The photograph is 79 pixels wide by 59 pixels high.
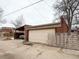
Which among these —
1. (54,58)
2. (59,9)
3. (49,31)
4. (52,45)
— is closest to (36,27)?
(49,31)

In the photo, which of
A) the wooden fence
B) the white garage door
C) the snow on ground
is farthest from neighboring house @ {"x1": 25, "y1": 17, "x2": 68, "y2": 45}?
the snow on ground

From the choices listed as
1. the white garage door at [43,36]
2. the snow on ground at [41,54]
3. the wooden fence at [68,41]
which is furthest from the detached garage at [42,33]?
the snow on ground at [41,54]

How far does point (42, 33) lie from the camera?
20359mm

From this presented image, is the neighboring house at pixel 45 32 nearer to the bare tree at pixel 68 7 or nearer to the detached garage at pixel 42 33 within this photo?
the detached garage at pixel 42 33

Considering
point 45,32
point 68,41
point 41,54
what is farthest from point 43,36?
point 41,54

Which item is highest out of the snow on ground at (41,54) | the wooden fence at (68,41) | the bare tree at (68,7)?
the bare tree at (68,7)

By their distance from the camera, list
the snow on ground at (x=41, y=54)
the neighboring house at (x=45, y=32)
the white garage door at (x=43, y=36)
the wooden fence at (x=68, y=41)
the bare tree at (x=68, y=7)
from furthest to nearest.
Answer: the bare tree at (x=68, y=7)
the neighboring house at (x=45, y=32)
the white garage door at (x=43, y=36)
the wooden fence at (x=68, y=41)
the snow on ground at (x=41, y=54)

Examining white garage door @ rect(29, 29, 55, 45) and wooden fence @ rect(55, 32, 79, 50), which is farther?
white garage door @ rect(29, 29, 55, 45)

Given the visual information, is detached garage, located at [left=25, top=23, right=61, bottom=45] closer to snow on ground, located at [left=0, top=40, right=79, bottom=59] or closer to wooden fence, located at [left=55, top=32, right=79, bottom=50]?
wooden fence, located at [left=55, top=32, right=79, bottom=50]

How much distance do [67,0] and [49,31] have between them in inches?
381

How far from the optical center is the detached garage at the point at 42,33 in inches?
712

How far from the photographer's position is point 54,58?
1153 centimetres

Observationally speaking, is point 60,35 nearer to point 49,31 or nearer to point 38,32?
point 49,31

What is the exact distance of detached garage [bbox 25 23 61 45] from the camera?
1809 centimetres
